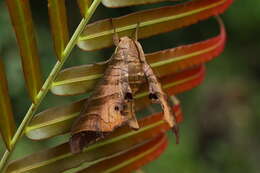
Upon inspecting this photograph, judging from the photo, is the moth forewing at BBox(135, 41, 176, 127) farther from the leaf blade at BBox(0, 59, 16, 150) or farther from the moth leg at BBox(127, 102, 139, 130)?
the leaf blade at BBox(0, 59, 16, 150)

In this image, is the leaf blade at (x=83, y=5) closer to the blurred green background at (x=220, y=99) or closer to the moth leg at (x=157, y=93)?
the moth leg at (x=157, y=93)

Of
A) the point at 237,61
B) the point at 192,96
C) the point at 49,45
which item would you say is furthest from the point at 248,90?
the point at 49,45

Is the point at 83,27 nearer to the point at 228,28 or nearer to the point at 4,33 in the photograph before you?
the point at 4,33

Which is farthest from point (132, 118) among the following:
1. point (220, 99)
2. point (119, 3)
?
point (220, 99)

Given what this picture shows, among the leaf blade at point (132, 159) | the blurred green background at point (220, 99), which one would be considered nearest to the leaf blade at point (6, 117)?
the leaf blade at point (132, 159)

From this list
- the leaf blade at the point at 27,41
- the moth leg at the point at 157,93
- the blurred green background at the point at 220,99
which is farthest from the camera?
the blurred green background at the point at 220,99

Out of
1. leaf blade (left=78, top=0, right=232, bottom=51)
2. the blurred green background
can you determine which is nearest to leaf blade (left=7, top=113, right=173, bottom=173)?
leaf blade (left=78, top=0, right=232, bottom=51)
